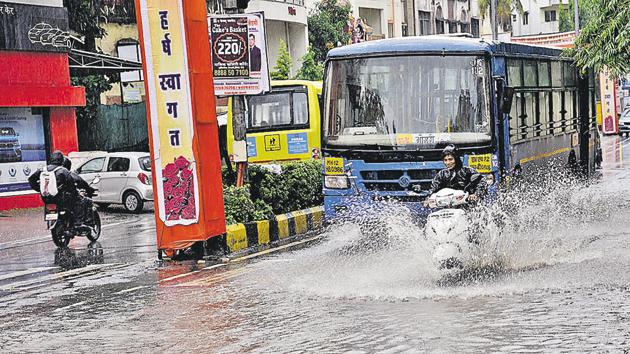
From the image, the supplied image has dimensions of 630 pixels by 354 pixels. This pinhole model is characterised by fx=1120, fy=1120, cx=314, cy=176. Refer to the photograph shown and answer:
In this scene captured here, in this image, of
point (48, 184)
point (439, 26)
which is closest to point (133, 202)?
point (48, 184)

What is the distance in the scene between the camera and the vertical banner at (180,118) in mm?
14352

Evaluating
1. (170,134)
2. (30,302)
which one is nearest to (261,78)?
(170,134)

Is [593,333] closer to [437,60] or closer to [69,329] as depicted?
[69,329]

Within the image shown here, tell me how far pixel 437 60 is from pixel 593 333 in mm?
7797

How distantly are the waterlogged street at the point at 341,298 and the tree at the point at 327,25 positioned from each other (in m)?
34.6

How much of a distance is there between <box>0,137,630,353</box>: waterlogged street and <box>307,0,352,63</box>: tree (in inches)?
1361

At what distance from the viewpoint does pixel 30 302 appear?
11.8 meters

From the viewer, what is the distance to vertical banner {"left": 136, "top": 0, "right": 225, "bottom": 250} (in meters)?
14.4

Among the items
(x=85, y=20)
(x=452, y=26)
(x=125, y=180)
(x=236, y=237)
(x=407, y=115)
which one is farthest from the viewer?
(x=452, y=26)

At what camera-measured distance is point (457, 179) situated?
1239 cm

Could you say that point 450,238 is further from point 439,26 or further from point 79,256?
point 439,26

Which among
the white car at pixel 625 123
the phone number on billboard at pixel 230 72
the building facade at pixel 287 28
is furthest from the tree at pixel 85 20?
the white car at pixel 625 123

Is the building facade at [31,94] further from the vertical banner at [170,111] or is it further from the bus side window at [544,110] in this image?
the bus side window at [544,110]

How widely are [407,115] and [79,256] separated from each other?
5349 mm
